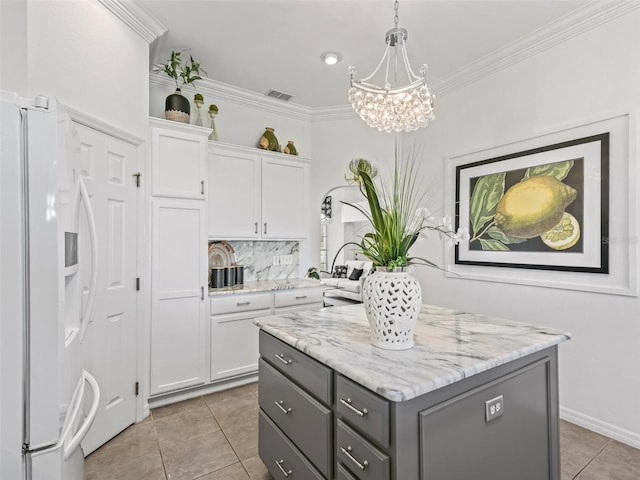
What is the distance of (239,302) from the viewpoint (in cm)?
321

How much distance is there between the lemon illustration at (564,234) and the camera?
8.18 ft

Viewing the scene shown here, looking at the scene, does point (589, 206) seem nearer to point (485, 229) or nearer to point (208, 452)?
point (485, 229)

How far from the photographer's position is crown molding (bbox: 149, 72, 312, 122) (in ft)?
10.7

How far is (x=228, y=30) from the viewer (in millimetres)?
2689

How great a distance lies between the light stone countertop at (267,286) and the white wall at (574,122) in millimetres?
1652

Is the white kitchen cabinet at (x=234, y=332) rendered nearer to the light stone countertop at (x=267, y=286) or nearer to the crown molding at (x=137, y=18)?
the light stone countertop at (x=267, y=286)

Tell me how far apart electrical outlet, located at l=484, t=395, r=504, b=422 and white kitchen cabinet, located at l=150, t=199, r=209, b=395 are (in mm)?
2423

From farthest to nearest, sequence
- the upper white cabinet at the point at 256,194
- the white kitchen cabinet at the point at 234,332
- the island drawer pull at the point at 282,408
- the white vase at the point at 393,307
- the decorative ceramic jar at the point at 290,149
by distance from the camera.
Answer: the decorative ceramic jar at the point at 290,149 → the upper white cabinet at the point at 256,194 → the white kitchen cabinet at the point at 234,332 → the island drawer pull at the point at 282,408 → the white vase at the point at 393,307

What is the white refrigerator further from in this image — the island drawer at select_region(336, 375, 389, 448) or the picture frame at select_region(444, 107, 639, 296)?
the picture frame at select_region(444, 107, 639, 296)

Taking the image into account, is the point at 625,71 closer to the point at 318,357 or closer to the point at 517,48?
the point at 517,48

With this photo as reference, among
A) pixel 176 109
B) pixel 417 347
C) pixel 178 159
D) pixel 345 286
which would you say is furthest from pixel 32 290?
pixel 345 286

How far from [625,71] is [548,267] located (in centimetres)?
145

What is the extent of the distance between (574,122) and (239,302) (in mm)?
3165

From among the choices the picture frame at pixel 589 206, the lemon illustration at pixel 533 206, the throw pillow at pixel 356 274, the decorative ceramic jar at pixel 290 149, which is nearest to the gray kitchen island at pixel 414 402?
the picture frame at pixel 589 206
